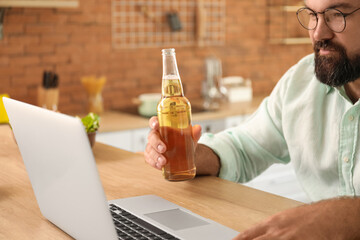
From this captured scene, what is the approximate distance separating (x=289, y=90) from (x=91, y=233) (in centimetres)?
102

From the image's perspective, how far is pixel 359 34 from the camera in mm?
1609

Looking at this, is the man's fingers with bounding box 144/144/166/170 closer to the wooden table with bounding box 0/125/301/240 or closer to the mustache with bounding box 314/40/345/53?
the wooden table with bounding box 0/125/301/240

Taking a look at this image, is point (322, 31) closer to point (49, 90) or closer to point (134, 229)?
point (134, 229)

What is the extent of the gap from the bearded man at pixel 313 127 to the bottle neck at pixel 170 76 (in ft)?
0.37

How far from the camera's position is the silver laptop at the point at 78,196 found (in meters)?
0.95

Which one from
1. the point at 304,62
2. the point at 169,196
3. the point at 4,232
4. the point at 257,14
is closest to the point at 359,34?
the point at 304,62

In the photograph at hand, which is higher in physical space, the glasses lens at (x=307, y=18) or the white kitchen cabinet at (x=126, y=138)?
the glasses lens at (x=307, y=18)

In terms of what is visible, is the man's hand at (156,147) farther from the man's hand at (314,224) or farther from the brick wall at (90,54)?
the brick wall at (90,54)

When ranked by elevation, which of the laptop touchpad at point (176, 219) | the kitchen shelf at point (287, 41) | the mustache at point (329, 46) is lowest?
the laptop touchpad at point (176, 219)

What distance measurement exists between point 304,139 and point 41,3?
6.98 feet

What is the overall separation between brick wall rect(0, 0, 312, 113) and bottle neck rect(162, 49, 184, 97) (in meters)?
2.41

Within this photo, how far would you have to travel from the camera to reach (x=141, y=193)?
1468 millimetres

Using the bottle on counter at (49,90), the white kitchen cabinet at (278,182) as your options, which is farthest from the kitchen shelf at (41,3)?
the white kitchen cabinet at (278,182)

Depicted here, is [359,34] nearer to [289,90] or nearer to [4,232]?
[289,90]
